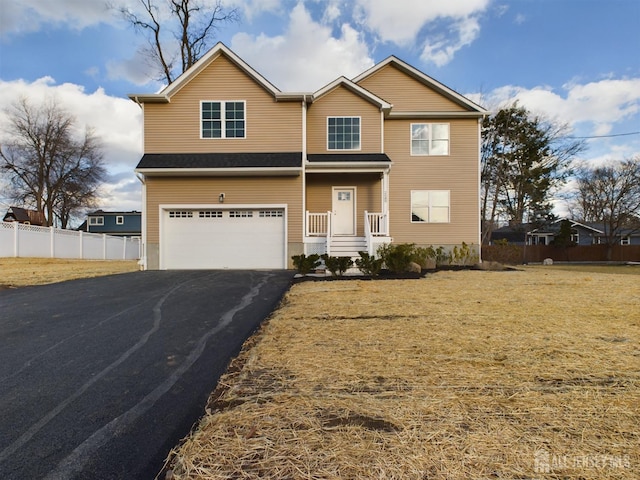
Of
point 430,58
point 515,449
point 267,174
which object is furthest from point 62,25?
point 515,449

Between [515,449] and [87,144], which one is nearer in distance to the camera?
[515,449]

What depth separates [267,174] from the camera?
1286 centimetres

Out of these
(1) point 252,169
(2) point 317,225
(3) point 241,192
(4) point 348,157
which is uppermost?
(4) point 348,157

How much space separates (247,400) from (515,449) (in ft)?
5.65

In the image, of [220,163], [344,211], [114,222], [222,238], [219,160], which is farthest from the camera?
[114,222]

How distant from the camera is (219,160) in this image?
12688 millimetres

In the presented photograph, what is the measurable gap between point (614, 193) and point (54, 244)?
45.1 meters

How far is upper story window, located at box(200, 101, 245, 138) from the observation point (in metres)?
13.3

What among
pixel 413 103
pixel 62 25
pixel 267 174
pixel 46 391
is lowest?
pixel 46 391

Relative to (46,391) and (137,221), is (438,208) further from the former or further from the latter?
(137,221)

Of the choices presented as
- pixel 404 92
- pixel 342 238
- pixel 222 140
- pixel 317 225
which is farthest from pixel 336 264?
pixel 404 92

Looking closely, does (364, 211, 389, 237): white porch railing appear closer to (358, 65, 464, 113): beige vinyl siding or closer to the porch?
the porch

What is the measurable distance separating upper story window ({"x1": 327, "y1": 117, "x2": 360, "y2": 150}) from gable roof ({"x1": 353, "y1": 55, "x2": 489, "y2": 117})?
191 cm

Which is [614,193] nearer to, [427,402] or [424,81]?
[424,81]
